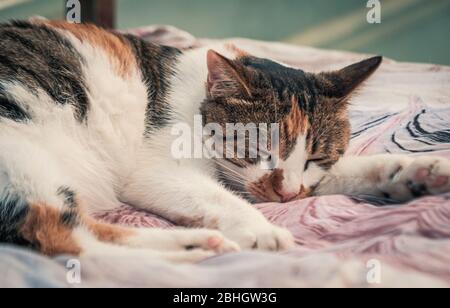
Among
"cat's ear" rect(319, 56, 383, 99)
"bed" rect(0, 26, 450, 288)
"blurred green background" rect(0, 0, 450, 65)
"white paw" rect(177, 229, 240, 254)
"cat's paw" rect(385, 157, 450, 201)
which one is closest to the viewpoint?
"bed" rect(0, 26, 450, 288)

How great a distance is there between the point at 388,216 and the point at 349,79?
43cm

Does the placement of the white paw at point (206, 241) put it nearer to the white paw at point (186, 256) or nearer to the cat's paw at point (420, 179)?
the white paw at point (186, 256)

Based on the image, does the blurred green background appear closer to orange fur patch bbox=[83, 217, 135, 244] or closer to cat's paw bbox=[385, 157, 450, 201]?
cat's paw bbox=[385, 157, 450, 201]

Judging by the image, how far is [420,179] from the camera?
1115 mm

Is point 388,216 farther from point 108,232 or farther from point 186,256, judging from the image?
point 108,232

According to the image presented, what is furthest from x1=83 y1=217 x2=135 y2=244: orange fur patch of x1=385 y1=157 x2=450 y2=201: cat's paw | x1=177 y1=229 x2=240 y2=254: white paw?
x1=385 y1=157 x2=450 y2=201: cat's paw

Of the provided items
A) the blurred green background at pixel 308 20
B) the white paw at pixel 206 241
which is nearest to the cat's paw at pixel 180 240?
the white paw at pixel 206 241

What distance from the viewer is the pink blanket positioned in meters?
0.84

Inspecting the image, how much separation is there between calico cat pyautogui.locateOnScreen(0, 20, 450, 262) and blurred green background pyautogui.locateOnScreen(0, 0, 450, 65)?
1318 millimetres

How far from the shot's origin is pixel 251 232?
38.6 inches

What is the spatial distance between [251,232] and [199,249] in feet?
0.35

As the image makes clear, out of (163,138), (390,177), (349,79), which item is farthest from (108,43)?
(390,177)

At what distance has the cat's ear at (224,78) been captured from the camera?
1.18m
